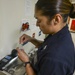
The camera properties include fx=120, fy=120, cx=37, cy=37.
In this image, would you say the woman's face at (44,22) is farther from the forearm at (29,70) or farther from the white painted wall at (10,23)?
the white painted wall at (10,23)

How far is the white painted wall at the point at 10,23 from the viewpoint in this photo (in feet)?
3.38

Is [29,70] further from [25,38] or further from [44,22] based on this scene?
[25,38]

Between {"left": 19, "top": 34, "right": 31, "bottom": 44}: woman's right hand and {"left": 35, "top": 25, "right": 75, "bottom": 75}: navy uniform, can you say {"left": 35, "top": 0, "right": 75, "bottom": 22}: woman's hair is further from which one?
{"left": 19, "top": 34, "right": 31, "bottom": 44}: woman's right hand

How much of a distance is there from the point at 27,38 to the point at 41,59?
53 cm

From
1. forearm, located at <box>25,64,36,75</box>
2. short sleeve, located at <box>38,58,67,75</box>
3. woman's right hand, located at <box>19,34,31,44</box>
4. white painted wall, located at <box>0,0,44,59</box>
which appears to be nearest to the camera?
short sleeve, located at <box>38,58,67,75</box>

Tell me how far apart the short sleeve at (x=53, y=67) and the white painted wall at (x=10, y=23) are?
56cm

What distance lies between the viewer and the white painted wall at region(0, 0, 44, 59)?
1.03 m

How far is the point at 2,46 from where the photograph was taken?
1107 mm

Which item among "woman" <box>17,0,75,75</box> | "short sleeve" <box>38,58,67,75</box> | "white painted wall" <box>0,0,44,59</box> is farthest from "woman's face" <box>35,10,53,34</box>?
"white painted wall" <box>0,0,44,59</box>

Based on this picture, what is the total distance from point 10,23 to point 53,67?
649 millimetres

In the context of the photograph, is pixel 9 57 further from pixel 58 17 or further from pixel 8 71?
pixel 58 17

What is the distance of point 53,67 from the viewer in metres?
0.65

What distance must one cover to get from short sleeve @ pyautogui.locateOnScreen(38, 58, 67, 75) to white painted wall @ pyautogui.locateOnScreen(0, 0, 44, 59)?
0.56m

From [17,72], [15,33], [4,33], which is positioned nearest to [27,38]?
[15,33]
